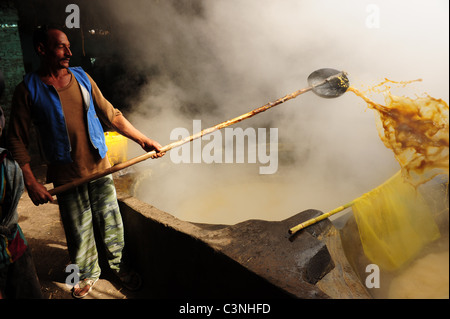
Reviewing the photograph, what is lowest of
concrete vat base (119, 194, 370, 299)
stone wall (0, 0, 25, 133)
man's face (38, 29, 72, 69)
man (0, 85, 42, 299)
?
concrete vat base (119, 194, 370, 299)

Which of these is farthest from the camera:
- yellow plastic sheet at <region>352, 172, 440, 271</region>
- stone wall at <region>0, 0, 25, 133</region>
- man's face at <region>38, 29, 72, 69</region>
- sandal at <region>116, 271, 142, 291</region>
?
stone wall at <region>0, 0, 25, 133</region>

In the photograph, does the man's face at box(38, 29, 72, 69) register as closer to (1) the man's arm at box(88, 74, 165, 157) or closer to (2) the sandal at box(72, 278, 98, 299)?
(1) the man's arm at box(88, 74, 165, 157)

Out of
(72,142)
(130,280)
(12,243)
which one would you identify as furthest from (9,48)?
(12,243)

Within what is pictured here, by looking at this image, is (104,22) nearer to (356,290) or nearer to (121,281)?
(121,281)

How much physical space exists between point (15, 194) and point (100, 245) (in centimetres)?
180

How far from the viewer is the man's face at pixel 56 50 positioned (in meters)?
2.50

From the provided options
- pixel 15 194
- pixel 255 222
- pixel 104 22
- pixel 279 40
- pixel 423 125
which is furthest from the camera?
Result: pixel 104 22

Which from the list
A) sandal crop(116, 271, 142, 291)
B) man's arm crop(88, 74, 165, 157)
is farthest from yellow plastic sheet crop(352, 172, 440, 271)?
sandal crop(116, 271, 142, 291)

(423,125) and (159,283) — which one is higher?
(423,125)

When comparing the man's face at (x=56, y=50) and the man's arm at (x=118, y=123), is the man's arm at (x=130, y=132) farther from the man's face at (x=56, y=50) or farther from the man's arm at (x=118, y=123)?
the man's face at (x=56, y=50)

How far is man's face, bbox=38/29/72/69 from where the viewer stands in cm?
250

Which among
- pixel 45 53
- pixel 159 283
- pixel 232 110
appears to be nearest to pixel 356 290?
pixel 159 283

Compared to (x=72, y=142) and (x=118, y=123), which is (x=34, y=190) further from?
(x=118, y=123)

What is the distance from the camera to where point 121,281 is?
11.3ft
